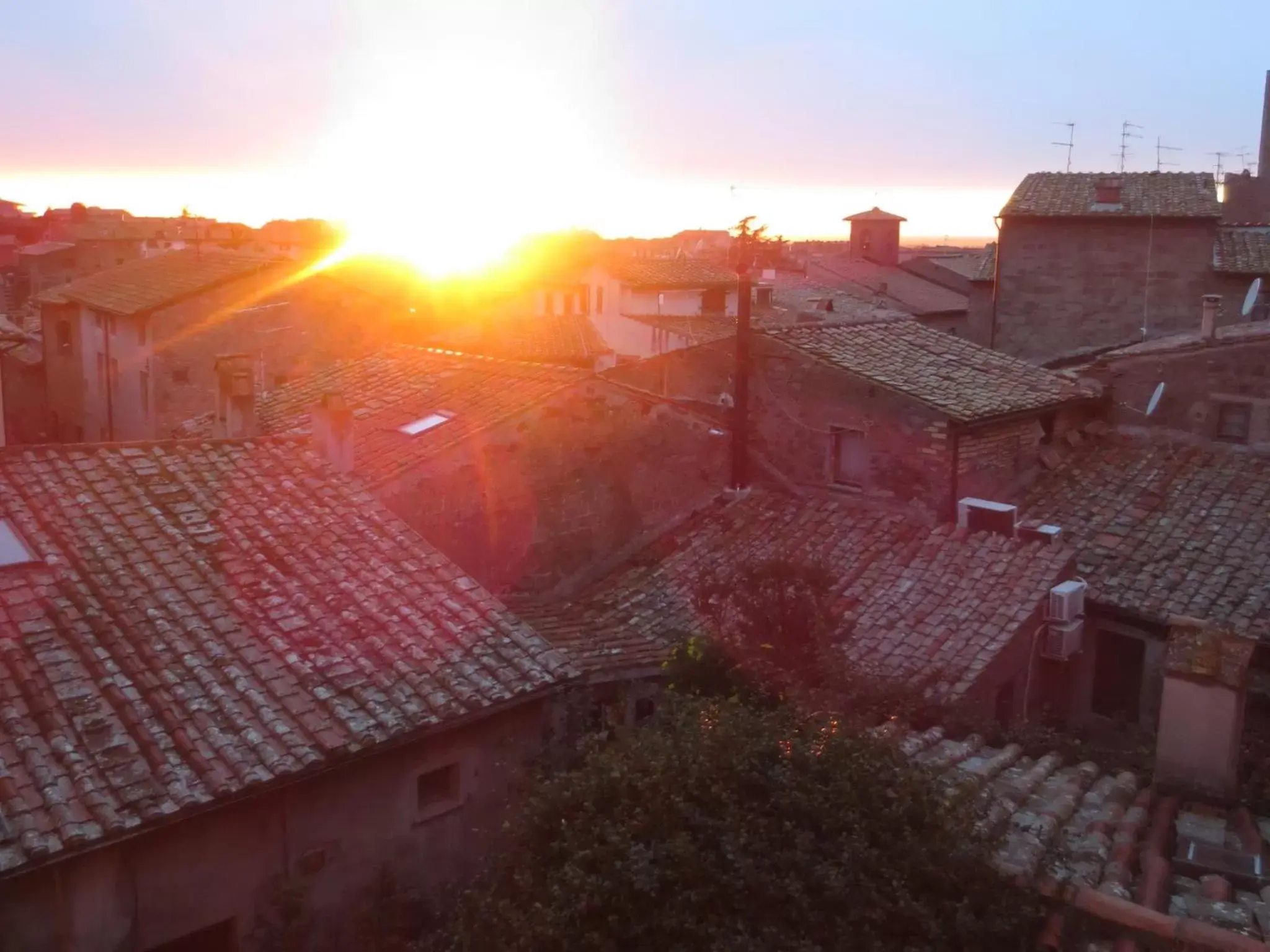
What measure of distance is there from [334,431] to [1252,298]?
67.3 ft

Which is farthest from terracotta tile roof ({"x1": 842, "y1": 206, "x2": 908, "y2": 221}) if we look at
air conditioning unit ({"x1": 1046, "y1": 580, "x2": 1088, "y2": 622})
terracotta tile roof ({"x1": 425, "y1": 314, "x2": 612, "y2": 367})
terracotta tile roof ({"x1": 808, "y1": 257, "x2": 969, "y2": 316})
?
air conditioning unit ({"x1": 1046, "y1": 580, "x2": 1088, "y2": 622})

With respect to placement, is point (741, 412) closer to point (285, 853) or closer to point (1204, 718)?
point (1204, 718)

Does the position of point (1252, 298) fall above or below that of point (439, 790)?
above

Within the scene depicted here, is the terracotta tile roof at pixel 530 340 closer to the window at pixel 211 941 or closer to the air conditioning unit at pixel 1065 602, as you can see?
the air conditioning unit at pixel 1065 602

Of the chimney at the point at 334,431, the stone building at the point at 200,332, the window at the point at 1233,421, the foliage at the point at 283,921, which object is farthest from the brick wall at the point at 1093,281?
the foliage at the point at 283,921

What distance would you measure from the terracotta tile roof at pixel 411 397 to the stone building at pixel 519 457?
0.03 m

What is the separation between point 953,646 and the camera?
12586 millimetres

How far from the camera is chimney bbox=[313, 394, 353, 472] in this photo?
12828mm

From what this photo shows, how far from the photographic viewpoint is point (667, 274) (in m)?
42.4

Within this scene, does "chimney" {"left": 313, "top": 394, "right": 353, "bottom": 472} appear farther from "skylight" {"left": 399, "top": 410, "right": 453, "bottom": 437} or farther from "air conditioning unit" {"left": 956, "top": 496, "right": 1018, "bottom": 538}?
"air conditioning unit" {"left": 956, "top": 496, "right": 1018, "bottom": 538}

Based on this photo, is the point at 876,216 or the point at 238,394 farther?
the point at 876,216

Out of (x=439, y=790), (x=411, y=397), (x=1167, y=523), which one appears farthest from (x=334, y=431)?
(x=1167, y=523)

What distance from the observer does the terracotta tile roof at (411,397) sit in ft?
47.0

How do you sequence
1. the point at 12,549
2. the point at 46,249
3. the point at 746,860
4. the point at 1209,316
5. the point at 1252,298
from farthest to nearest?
1. the point at 46,249
2. the point at 1252,298
3. the point at 1209,316
4. the point at 12,549
5. the point at 746,860
